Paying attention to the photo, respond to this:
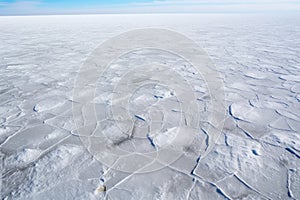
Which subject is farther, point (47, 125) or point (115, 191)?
point (47, 125)

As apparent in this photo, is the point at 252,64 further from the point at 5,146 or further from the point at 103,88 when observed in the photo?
the point at 5,146

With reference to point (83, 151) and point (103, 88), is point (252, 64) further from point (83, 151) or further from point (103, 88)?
point (83, 151)

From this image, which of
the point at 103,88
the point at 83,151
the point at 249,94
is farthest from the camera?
the point at 103,88

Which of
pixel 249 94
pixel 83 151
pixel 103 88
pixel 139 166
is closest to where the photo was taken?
pixel 139 166

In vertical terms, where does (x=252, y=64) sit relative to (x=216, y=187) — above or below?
below

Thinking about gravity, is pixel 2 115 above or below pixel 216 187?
below

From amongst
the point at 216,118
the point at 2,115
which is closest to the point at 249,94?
the point at 216,118

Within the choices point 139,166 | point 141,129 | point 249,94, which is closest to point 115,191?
point 139,166

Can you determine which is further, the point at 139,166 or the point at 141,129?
the point at 141,129

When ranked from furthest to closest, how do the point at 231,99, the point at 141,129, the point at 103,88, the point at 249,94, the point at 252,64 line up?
1. the point at 252,64
2. the point at 103,88
3. the point at 249,94
4. the point at 231,99
5. the point at 141,129
